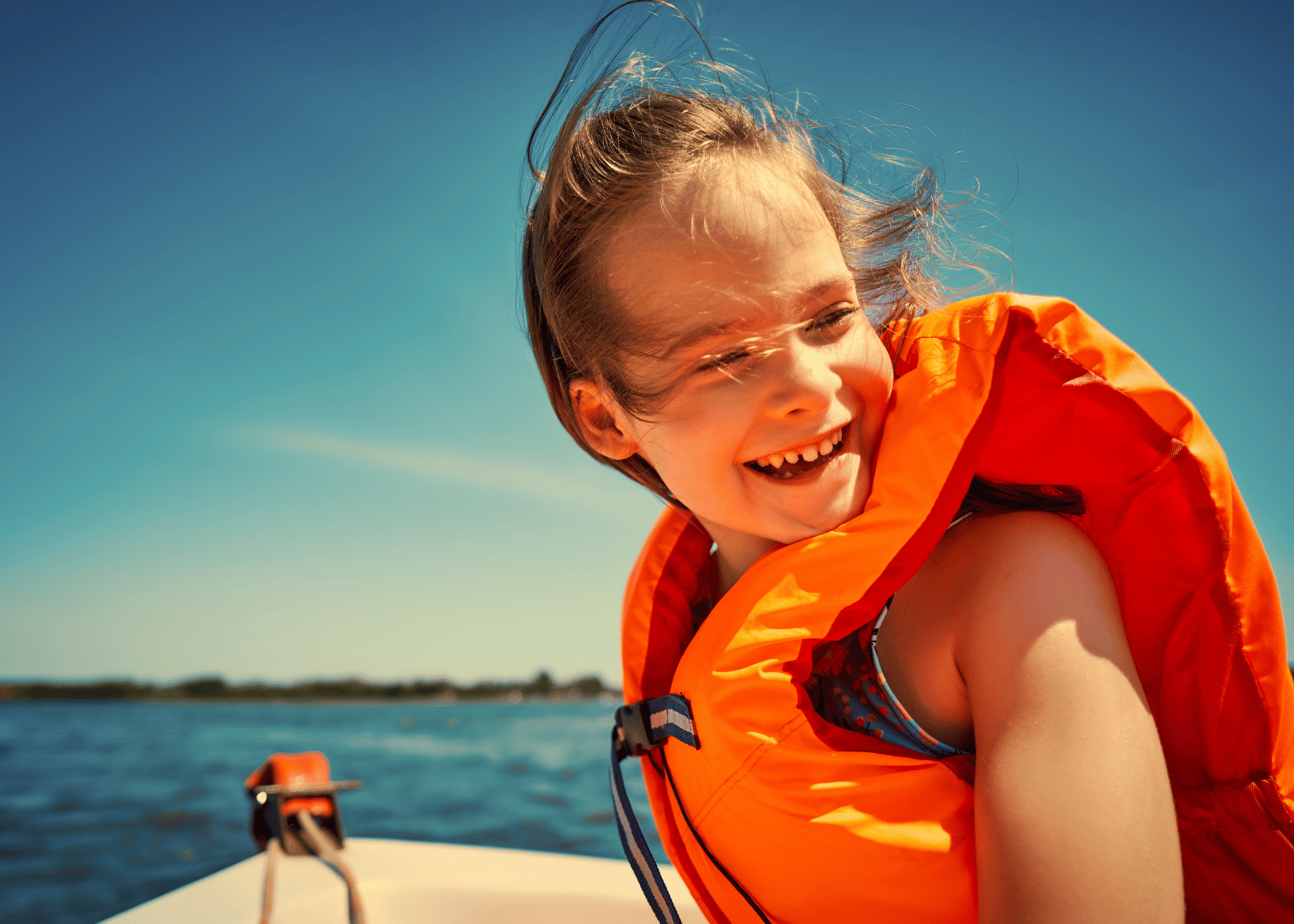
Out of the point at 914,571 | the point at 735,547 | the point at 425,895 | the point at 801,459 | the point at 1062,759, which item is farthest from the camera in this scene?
the point at 425,895

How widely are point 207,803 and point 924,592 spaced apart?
23.7 feet

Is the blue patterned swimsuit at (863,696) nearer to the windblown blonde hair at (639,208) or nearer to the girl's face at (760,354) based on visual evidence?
the girl's face at (760,354)

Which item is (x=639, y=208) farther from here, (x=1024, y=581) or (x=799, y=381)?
(x=1024, y=581)

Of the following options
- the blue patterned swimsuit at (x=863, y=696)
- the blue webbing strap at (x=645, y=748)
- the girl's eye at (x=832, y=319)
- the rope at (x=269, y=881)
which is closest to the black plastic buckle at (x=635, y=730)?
the blue webbing strap at (x=645, y=748)

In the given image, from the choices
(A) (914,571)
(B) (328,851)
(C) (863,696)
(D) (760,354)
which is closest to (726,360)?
(D) (760,354)

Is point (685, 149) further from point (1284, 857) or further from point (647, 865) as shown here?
point (1284, 857)

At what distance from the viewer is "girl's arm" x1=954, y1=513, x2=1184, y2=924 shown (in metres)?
0.78

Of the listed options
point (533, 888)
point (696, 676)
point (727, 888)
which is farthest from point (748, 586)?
point (533, 888)

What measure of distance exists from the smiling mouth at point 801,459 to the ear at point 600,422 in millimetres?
299

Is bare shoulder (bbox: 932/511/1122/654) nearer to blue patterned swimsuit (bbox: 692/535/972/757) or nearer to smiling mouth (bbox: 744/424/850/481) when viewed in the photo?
blue patterned swimsuit (bbox: 692/535/972/757)

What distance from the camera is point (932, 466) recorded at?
103 cm

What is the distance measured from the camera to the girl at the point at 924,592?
2.75ft

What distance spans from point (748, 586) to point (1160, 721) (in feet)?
1.98

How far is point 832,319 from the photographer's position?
44.0 inches
